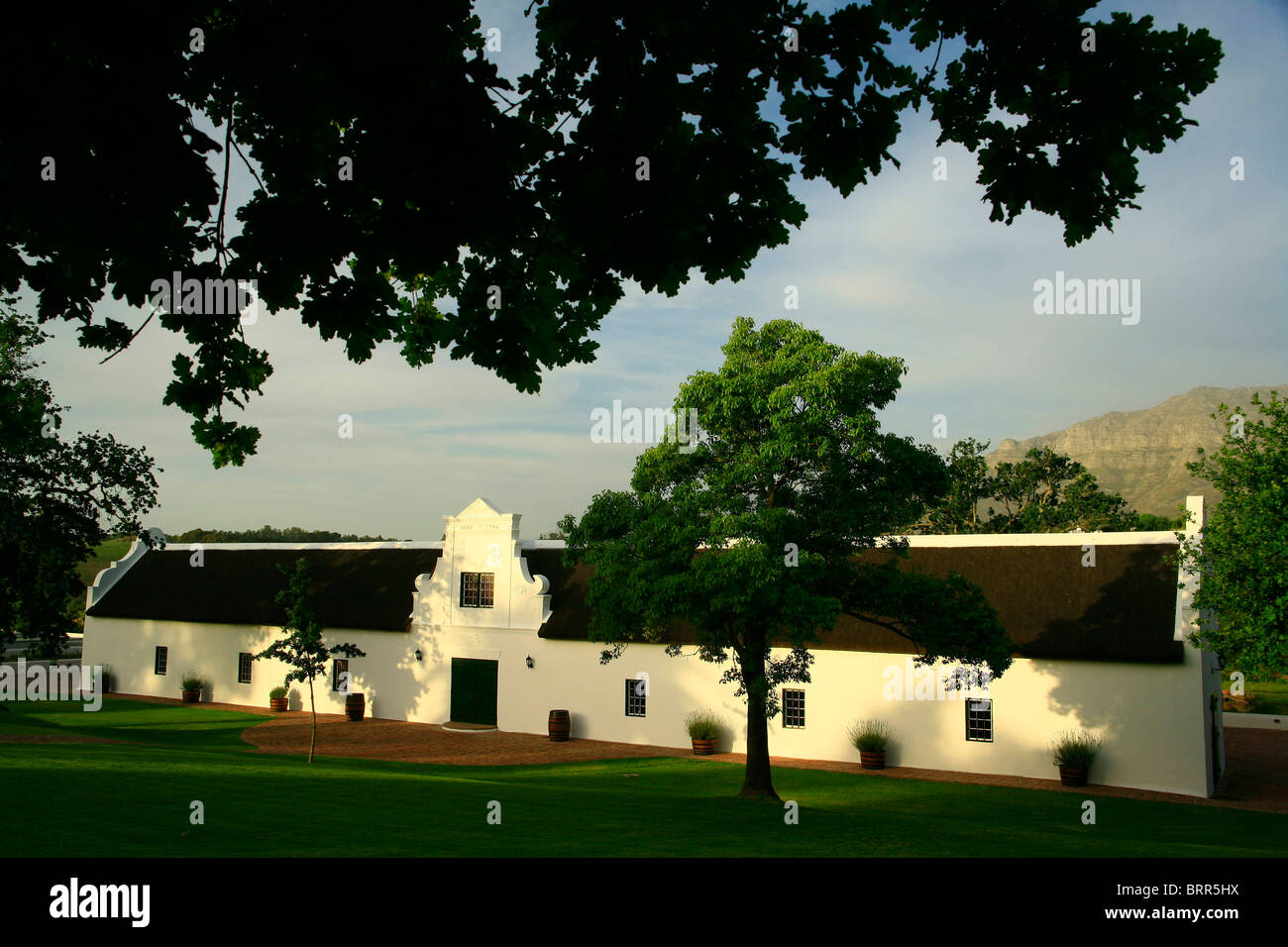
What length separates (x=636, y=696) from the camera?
3044 cm

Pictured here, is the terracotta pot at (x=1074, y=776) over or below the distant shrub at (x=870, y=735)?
below

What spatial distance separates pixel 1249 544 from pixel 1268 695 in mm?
35164

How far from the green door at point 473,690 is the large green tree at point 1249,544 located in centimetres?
2312

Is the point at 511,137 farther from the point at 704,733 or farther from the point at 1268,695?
the point at 1268,695

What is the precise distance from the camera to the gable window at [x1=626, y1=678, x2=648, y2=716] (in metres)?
30.2

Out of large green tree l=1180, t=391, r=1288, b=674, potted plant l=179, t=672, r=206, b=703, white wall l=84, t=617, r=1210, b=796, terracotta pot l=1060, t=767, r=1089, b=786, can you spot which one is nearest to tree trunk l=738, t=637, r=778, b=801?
white wall l=84, t=617, r=1210, b=796

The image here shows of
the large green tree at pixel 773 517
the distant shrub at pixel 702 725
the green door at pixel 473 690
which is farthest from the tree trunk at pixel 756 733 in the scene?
the green door at pixel 473 690

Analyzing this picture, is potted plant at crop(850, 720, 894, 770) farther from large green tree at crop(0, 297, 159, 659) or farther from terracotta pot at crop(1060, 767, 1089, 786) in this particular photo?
large green tree at crop(0, 297, 159, 659)

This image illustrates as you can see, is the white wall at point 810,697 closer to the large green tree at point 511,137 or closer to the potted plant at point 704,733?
the potted plant at point 704,733

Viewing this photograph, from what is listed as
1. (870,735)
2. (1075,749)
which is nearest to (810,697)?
(870,735)

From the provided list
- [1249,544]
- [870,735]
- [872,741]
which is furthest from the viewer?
[870,735]

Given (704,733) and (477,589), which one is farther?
(477,589)

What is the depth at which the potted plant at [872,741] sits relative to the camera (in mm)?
25922

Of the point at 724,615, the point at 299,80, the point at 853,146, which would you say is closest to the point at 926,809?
the point at 724,615
